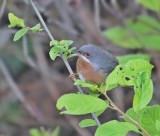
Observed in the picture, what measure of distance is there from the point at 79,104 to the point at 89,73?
90 centimetres

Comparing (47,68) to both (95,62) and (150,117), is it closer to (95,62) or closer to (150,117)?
(95,62)

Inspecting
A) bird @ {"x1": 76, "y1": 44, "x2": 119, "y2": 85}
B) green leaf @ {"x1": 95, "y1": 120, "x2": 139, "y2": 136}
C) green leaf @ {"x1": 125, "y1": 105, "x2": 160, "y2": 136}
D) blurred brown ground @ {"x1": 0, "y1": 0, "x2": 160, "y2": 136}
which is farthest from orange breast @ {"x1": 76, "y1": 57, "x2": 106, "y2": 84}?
blurred brown ground @ {"x1": 0, "y1": 0, "x2": 160, "y2": 136}

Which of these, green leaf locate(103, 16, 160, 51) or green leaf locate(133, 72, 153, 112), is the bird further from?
green leaf locate(103, 16, 160, 51)

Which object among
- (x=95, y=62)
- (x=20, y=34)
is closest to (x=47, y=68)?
(x=95, y=62)

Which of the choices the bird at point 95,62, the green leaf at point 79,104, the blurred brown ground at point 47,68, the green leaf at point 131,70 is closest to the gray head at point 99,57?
the bird at point 95,62

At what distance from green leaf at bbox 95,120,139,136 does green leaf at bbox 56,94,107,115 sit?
9 cm

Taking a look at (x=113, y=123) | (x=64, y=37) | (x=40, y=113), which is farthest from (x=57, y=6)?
(x=113, y=123)

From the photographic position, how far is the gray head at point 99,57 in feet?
8.54

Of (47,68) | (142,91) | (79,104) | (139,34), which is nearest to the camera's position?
(79,104)

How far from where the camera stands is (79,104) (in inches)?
69.4

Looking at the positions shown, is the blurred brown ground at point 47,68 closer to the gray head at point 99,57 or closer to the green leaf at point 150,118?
the gray head at point 99,57

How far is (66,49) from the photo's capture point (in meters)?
2.10

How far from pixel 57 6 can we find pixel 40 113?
4.34 ft

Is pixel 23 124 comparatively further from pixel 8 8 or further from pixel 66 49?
pixel 66 49
